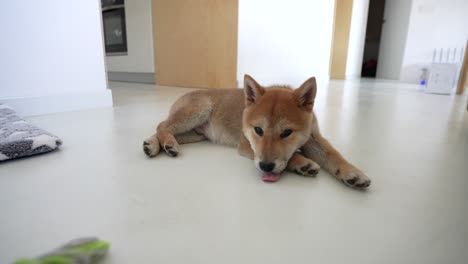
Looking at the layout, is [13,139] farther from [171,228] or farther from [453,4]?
[453,4]

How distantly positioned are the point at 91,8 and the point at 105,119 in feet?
3.12

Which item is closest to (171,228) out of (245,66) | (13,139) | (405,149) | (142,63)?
(13,139)

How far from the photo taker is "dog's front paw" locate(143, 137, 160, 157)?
114 centimetres

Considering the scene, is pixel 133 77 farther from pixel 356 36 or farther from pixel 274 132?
pixel 356 36

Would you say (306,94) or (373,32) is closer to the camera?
(306,94)

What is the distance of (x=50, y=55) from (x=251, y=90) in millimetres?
1731

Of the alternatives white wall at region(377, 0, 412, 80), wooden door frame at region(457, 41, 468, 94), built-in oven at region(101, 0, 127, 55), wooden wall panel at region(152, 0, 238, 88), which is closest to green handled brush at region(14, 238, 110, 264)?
wooden wall panel at region(152, 0, 238, 88)

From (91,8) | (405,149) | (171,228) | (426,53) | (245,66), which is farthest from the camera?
(426,53)

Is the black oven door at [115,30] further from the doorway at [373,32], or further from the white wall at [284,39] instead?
Answer: the doorway at [373,32]

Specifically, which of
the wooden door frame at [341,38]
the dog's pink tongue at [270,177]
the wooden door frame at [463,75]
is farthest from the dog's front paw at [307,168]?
the wooden door frame at [341,38]

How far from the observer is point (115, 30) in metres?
4.79

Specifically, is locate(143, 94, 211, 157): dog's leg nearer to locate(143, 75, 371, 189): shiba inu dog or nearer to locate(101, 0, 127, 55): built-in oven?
locate(143, 75, 371, 189): shiba inu dog

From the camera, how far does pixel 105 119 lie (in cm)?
188

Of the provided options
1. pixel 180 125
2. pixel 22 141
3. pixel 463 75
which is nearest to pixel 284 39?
pixel 463 75
